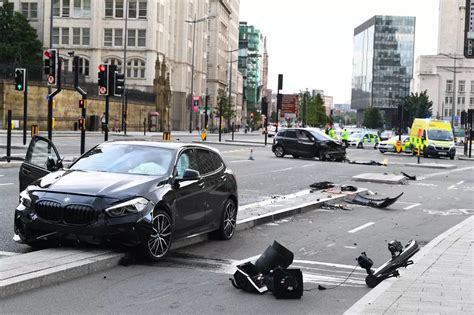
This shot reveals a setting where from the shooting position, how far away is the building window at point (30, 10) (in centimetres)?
9375

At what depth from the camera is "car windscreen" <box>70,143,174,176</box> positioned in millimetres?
9938

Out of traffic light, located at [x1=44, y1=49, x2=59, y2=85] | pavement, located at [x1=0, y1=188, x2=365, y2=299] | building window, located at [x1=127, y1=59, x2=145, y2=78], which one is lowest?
pavement, located at [x1=0, y1=188, x2=365, y2=299]

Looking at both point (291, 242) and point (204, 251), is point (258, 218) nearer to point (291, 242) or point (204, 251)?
point (291, 242)

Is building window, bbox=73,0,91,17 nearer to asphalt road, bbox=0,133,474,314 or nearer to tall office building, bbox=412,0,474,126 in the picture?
asphalt road, bbox=0,133,474,314

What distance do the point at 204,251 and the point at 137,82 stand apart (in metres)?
82.9

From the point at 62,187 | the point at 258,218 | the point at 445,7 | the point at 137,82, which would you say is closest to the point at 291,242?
the point at 258,218

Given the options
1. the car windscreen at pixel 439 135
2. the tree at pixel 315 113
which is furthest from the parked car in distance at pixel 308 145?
the tree at pixel 315 113

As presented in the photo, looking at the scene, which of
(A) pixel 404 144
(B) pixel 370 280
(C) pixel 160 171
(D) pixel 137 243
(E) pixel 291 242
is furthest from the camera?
(A) pixel 404 144

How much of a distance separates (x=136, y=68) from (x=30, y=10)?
16.4 meters

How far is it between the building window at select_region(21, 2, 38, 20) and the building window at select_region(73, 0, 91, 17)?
5.88 meters

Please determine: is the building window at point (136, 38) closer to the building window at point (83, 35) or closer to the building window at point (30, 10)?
the building window at point (83, 35)

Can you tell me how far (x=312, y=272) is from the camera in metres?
9.19

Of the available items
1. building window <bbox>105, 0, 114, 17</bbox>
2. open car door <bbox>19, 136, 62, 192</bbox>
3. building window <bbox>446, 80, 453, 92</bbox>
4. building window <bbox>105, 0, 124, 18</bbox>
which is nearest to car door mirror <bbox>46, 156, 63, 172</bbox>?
open car door <bbox>19, 136, 62, 192</bbox>

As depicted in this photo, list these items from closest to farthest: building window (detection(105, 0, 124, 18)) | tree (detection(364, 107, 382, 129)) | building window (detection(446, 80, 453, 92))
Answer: building window (detection(105, 0, 124, 18)), building window (detection(446, 80, 453, 92)), tree (detection(364, 107, 382, 129))
